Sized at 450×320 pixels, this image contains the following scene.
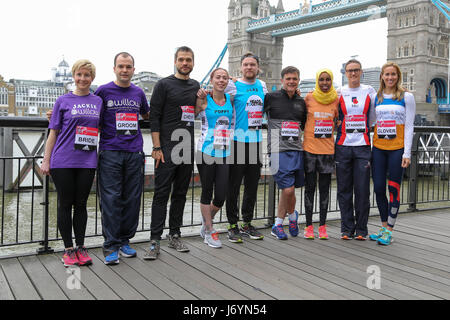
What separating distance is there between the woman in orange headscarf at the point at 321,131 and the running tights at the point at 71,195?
182cm

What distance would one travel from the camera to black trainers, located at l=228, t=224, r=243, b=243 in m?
3.74

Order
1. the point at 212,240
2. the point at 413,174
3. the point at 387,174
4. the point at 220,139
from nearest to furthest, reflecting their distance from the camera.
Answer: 1. the point at 220,139
2. the point at 212,240
3. the point at 387,174
4. the point at 413,174

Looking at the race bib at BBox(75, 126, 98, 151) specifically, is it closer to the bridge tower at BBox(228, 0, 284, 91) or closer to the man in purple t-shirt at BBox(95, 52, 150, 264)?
the man in purple t-shirt at BBox(95, 52, 150, 264)

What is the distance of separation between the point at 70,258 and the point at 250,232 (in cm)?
155

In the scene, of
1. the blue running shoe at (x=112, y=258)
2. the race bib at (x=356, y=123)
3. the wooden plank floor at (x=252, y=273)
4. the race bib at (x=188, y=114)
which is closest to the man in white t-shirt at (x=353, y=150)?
the race bib at (x=356, y=123)

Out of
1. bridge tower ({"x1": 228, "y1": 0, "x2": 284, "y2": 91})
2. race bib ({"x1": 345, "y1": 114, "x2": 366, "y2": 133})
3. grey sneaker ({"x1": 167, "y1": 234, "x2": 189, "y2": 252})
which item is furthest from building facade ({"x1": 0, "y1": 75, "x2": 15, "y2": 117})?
race bib ({"x1": 345, "y1": 114, "x2": 366, "y2": 133})

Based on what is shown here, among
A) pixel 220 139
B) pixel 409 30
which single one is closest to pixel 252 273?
pixel 220 139

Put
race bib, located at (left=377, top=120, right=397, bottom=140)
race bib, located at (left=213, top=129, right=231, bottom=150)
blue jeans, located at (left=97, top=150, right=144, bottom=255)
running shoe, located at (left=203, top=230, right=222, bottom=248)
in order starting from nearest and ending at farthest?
1. blue jeans, located at (left=97, top=150, right=144, bottom=255)
2. race bib, located at (left=213, top=129, right=231, bottom=150)
3. running shoe, located at (left=203, top=230, right=222, bottom=248)
4. race bib, located at (left=377, top=120, right=397, bottom=140)

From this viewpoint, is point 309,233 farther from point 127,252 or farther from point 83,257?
point 83,257

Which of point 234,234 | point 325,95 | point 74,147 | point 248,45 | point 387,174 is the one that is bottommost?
point 234,234

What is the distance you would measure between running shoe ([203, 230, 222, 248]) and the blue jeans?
668 millimetres

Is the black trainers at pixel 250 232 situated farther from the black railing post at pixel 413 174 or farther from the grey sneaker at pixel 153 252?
the black railing post at pixel 413 174

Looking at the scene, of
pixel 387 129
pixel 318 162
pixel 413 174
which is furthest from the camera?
pixel 413 174

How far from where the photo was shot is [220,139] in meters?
3.43
